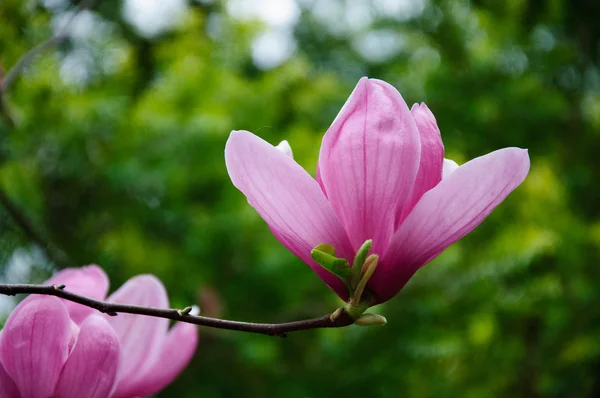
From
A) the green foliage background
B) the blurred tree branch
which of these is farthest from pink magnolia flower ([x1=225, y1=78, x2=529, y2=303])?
the green foliage background

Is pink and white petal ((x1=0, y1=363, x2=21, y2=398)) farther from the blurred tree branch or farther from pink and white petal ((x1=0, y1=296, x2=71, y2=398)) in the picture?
the blurred tree branch

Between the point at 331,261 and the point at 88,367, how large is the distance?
127 mm

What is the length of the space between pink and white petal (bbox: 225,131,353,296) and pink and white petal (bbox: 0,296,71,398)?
0.36 ft

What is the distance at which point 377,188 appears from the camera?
345mm

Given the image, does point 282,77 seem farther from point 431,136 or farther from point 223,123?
point 431,136

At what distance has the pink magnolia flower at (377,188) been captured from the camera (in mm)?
337

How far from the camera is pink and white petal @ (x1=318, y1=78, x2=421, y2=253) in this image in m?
0.34

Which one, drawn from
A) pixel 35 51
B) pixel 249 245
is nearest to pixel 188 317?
pixel 35 51

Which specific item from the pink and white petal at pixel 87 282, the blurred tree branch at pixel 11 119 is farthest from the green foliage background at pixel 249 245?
the pink and white petal at pixel 87 282

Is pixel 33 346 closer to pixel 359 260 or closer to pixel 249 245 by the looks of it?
pixel 359 260

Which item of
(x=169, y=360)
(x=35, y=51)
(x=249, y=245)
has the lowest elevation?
(x=249, y=245)

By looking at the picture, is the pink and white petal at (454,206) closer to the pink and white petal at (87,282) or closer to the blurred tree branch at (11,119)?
the pink and white petal at (87,282)

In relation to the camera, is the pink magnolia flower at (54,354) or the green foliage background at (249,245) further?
the green foliage background at (249,245)

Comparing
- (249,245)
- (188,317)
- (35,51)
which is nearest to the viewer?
(188,317)
